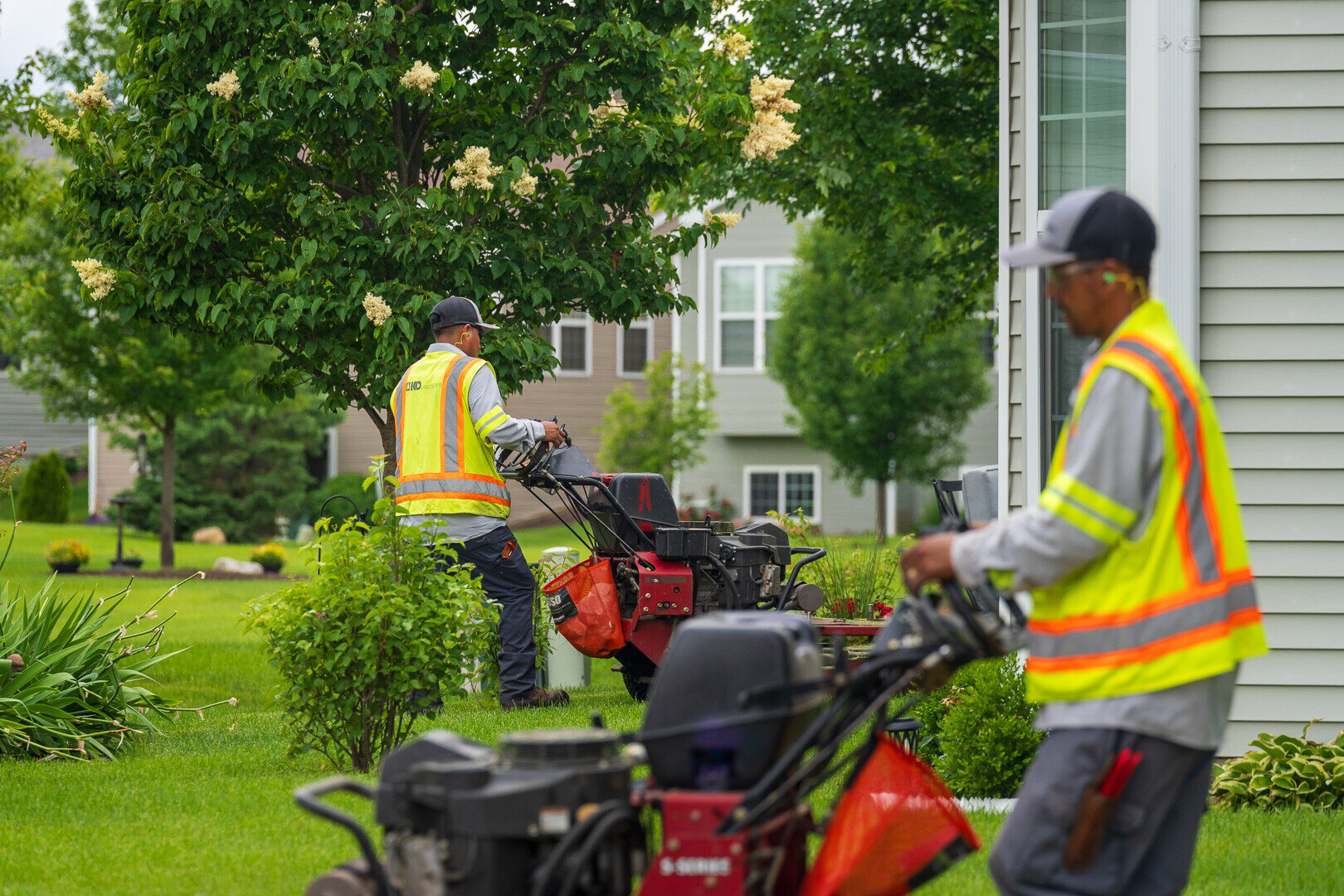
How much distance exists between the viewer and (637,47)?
8211 millimetres

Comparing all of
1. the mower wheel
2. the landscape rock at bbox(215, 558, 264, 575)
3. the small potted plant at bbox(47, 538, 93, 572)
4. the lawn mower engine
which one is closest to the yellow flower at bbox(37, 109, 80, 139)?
the mower wheel

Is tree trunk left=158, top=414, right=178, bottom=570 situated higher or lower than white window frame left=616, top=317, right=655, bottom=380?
lower

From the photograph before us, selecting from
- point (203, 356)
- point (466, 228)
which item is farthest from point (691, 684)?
point (203, 356)

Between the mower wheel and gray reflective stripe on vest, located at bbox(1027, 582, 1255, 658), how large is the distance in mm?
5570

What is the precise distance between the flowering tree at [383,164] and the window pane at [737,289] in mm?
20884

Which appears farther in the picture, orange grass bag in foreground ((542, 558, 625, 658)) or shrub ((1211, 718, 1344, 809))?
orange grass bag in foreground ((542, 558, 625, 658))

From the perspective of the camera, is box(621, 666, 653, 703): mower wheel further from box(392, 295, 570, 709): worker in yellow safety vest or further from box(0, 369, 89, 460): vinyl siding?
box(0, 369, 89, 460): vinyl siding

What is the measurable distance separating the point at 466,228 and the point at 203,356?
1178cm

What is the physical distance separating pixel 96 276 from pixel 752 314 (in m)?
22.7

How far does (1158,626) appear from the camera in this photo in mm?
2650

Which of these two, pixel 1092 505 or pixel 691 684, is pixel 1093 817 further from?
pixel 691 684

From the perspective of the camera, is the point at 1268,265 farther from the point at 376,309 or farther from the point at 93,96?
the point at 93,96

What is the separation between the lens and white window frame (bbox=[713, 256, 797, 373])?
29.7 meters

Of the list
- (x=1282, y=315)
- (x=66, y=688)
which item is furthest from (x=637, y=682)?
(x=1282, y=315)
